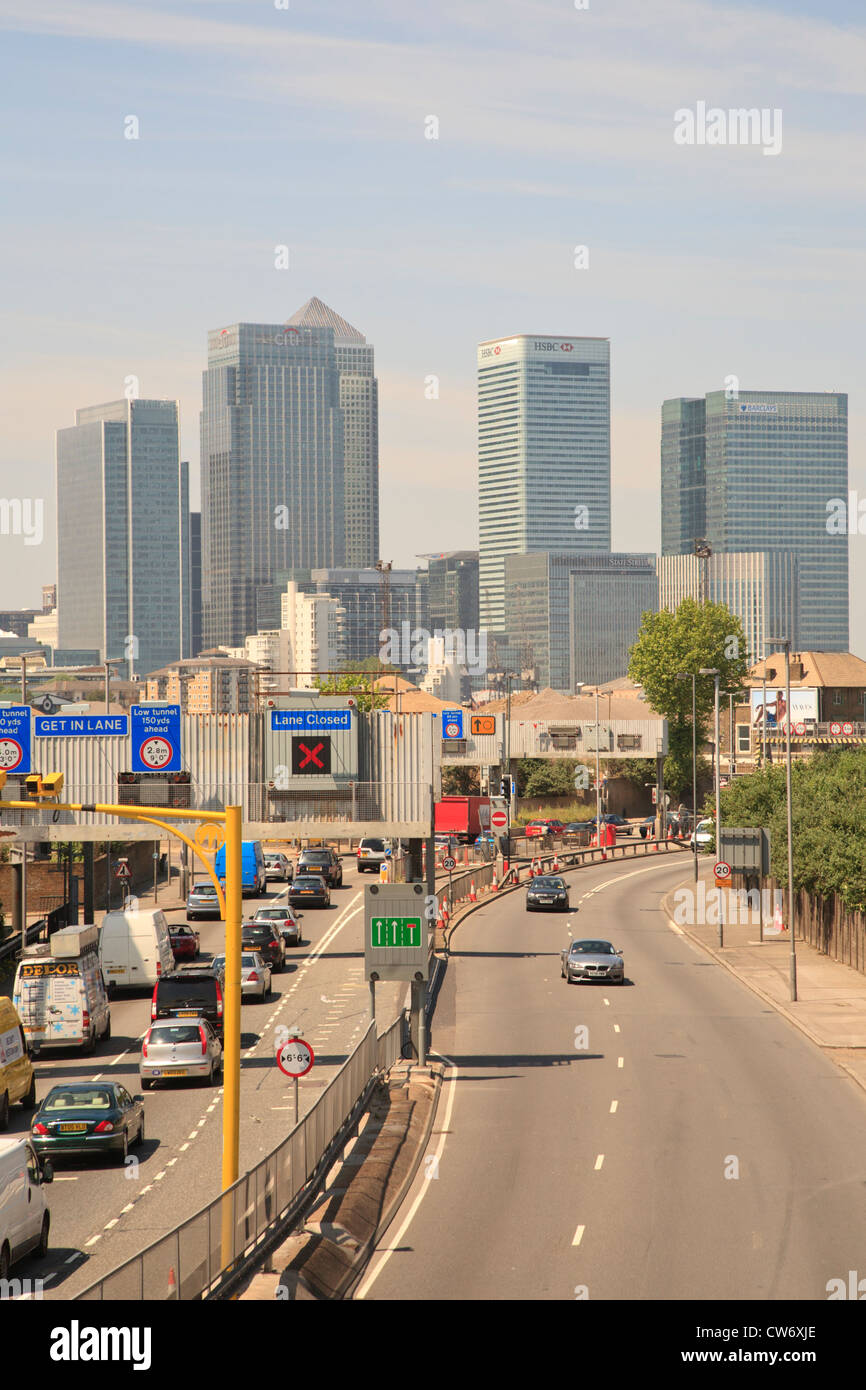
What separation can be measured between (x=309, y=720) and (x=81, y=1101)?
78.6ft

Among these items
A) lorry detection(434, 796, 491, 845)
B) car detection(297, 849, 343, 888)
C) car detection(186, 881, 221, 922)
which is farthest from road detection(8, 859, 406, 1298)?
lorry detection(434, 796, 491, 845)

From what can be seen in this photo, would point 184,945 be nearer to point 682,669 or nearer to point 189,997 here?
point 189,997

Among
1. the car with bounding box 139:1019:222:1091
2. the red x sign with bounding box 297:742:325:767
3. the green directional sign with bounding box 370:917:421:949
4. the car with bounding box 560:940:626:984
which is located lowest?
the car with bounding box 560:940:626:984

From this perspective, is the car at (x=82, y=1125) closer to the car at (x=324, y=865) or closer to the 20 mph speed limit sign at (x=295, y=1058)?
the 20 mph speed limit sign at (x=295, y=1058)

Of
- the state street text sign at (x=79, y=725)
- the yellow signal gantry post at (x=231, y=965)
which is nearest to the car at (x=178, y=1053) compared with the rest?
the yellow signal gantry post at (x=231, y=965)

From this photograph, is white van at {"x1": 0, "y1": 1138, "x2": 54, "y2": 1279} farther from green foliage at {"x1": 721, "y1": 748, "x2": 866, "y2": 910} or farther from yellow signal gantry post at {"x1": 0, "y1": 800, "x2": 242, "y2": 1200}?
green foliage at {"x1": 721, "y1": 748, "x2": 866, "y2": 910}

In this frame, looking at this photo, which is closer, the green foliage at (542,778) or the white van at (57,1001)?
the white van at (57,1001)

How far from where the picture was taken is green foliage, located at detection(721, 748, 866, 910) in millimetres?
47656

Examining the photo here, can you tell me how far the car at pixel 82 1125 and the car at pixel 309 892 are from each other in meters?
40.7

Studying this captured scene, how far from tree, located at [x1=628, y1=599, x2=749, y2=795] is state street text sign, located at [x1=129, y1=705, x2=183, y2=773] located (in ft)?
287

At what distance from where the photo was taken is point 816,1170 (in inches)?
997

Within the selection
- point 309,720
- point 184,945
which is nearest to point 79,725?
point 309,720

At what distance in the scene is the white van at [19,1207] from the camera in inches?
748
